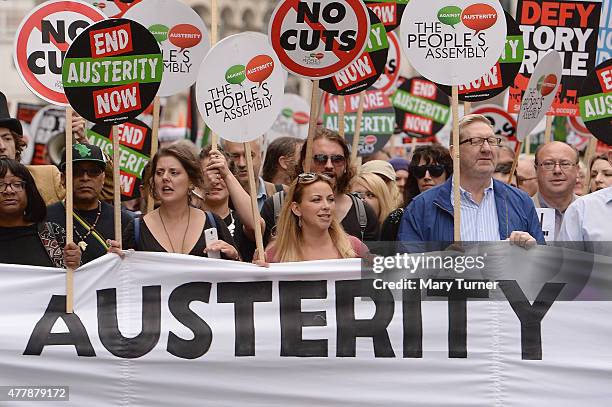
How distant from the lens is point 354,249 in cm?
777

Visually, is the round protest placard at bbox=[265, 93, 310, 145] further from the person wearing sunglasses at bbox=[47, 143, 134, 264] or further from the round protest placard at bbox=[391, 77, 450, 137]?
the person wearing sunglasses at bbox=[47, 143, 134, 264]

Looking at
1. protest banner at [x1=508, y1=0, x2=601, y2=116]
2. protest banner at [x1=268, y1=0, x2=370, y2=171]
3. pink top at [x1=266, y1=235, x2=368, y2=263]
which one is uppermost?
protest banner at [x1=508, y1=0, x2=601, y2=116]

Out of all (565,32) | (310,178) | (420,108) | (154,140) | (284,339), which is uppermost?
(565,32)

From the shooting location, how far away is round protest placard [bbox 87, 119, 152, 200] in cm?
1068

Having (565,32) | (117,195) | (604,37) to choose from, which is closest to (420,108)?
(604,37)

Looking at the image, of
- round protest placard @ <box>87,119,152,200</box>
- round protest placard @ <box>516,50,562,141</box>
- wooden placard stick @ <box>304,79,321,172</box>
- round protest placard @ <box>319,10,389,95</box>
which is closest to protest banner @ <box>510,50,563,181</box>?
round protest placard @ <box>516,50,562,141</box>

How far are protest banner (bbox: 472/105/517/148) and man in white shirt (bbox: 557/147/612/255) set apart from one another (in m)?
5.06

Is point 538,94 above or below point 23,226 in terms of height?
above

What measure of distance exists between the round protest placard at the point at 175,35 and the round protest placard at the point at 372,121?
4.02 metres

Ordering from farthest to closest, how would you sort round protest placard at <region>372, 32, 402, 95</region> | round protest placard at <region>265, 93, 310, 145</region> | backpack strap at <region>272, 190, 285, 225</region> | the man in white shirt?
round protest placard at <region>265, 93, 310, 145</region> → round protest placard at <region>372, 32, 402, 95</region> → backpack strap at <region>272, 190, 285, 225</region> → the man in white shirt

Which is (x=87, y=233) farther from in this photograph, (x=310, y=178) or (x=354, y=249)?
(x=354, y=249)

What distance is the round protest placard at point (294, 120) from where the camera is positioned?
647 inches

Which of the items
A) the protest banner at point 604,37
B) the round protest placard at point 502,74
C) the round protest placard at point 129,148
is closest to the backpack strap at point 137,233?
the round protest placard at point 502,74

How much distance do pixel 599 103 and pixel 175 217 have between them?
2603 millimetres
